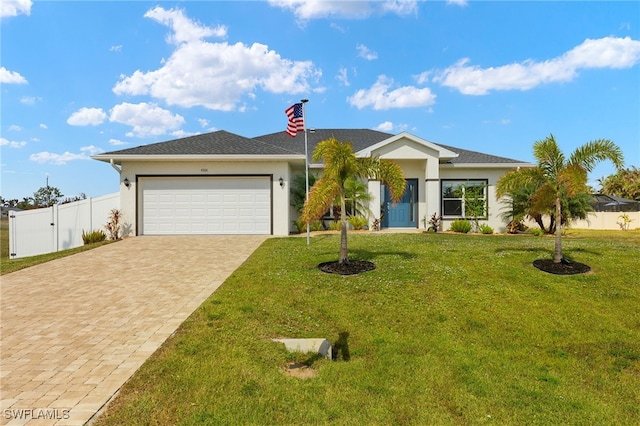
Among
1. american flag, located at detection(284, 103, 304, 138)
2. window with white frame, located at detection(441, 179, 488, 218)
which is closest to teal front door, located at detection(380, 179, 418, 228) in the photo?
window with white frame, located at detection(441, 179, 488, 218)

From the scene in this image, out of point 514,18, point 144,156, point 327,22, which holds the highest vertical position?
point 327,22

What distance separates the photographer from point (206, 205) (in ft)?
50.3

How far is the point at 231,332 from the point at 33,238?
12839 millimetres

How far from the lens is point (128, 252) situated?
1126 cm

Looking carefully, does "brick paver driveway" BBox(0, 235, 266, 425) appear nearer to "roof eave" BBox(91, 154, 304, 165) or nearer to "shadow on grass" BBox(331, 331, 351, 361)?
"shadow on grass" BBox(331, 331, 351, 361)

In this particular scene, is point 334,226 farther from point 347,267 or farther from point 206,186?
point 347,267

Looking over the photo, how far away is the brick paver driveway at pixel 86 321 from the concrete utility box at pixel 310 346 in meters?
1.71

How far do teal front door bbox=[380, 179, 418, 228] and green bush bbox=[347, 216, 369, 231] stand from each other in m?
1.52

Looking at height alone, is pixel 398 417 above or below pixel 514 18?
below

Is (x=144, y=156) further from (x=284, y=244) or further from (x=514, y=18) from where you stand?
(x=514, y=18)

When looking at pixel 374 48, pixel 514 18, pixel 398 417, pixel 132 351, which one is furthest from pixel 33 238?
pixel 514 18

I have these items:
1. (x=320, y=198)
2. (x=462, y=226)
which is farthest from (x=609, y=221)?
(x=320, y=198)

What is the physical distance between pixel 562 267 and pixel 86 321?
9640 mm

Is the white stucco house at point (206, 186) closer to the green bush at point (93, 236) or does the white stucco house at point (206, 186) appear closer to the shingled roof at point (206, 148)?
the shingled roof at point (206, 148)
